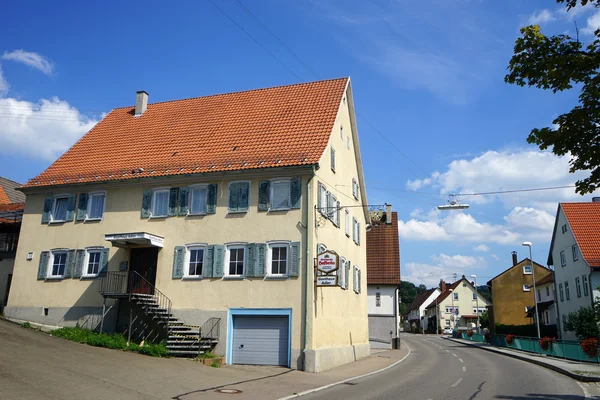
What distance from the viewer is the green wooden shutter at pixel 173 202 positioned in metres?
22.7

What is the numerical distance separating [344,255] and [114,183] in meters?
11.2

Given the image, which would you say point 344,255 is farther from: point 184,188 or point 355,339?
point 184,188

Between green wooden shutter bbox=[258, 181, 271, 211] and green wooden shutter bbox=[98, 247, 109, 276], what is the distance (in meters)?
7.46

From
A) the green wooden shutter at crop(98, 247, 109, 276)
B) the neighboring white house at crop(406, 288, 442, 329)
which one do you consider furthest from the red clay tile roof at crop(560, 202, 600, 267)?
the neighboring white house at crop(406, 288, 442, 329)

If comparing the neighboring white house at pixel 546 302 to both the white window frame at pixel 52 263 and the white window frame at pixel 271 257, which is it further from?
the white window frame at pixel 52 263

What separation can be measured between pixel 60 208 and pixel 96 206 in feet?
6.96

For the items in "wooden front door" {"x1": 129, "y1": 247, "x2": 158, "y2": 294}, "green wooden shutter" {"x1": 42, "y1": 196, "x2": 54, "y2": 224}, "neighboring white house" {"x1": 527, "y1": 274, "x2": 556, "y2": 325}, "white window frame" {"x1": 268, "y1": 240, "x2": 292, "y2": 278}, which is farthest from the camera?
"neighboring white house" {"x1": 527, "y1": 274, "x2": 556, "y2": 325}

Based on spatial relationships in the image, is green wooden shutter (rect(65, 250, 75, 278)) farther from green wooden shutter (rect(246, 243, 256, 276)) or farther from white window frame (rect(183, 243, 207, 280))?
green wooden shutter (rect(246, 243, 256, 276))

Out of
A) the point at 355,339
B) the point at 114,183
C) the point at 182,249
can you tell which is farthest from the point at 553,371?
the point at 114,183

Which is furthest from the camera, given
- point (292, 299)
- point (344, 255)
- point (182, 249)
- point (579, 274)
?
point (579, 274)

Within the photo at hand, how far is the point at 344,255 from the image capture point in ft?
84.8

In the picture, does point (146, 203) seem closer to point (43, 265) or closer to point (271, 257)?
point (43, 265)

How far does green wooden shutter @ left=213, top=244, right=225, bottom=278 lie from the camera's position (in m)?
21.2

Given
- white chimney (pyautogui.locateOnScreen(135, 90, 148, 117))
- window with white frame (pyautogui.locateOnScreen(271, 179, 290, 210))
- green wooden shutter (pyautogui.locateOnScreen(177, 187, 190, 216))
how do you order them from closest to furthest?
1. window with white frame (pyautogui.locateOnScreen(271, 179, 290, 210))
2. green wooden shutter (pyautogui.locateOnScreen(177, 187, 190, 216))
3. white chimney (pyautogui.locateOnScreen(135, 90, 148, 117))
